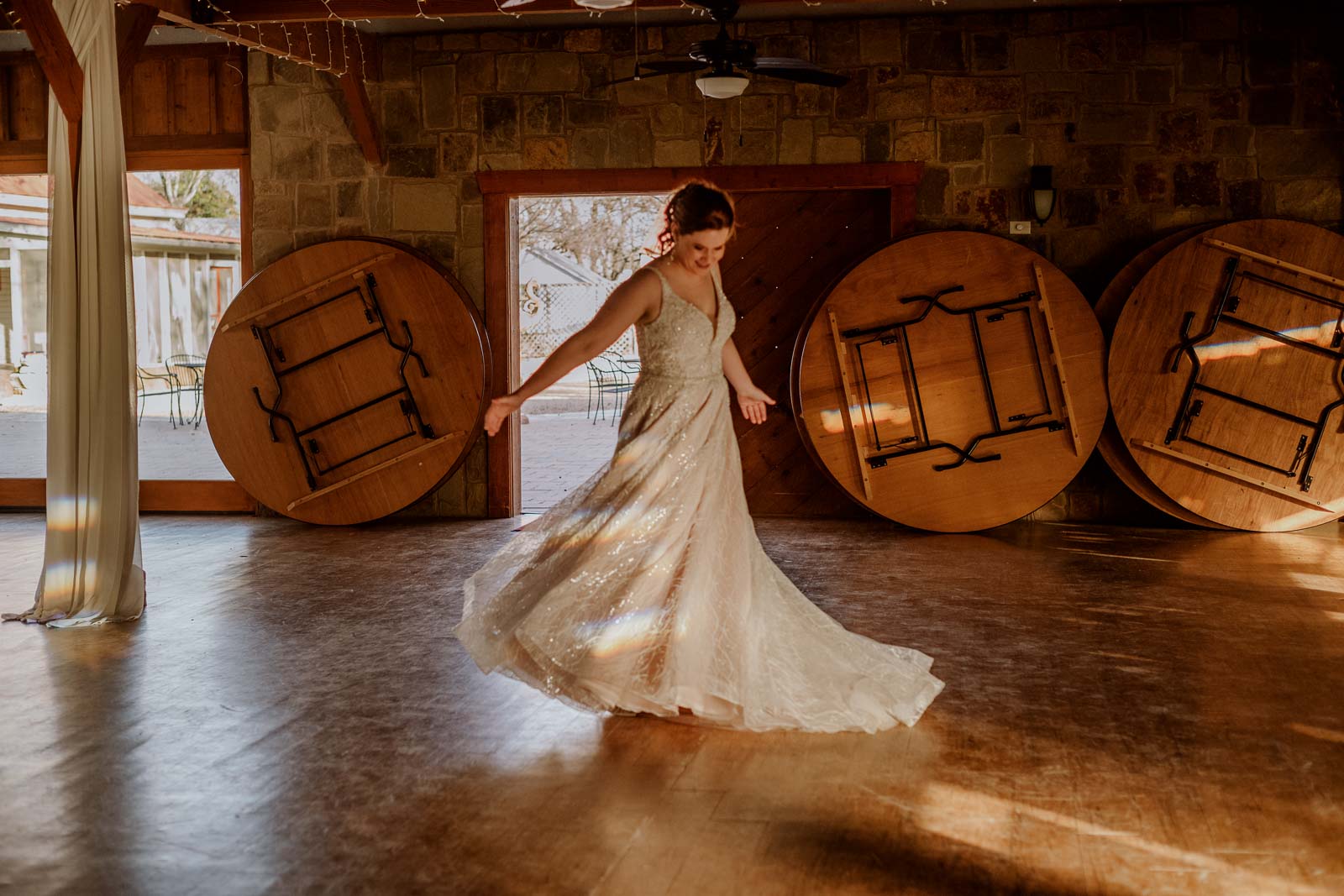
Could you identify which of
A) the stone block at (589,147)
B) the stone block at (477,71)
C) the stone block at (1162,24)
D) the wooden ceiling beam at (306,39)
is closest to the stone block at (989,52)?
the stone block at (1162,24)

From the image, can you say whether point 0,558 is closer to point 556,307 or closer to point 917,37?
point 917,37

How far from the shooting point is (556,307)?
19016mm

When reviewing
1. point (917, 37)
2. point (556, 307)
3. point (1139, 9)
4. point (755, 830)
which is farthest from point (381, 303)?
point (556, 307)

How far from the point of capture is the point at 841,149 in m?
7.36

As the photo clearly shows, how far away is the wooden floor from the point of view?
8.29 ft

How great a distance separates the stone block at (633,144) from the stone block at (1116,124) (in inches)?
98.8

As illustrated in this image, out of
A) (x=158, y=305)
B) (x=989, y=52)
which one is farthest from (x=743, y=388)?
(x=158, y=305)

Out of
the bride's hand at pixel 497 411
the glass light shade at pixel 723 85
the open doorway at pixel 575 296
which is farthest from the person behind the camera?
the open doorway at pixel 575 296

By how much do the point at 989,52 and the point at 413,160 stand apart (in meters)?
3.48

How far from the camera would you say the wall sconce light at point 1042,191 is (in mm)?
7125

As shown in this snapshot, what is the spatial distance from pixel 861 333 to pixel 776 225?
1042 millimetres

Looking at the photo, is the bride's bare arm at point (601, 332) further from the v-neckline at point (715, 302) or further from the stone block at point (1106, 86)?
the stone block at point (1106, 86)

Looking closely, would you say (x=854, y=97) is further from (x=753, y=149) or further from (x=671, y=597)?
(x=671, y=597)

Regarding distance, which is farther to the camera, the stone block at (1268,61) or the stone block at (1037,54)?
the stone block at (1037,54)
